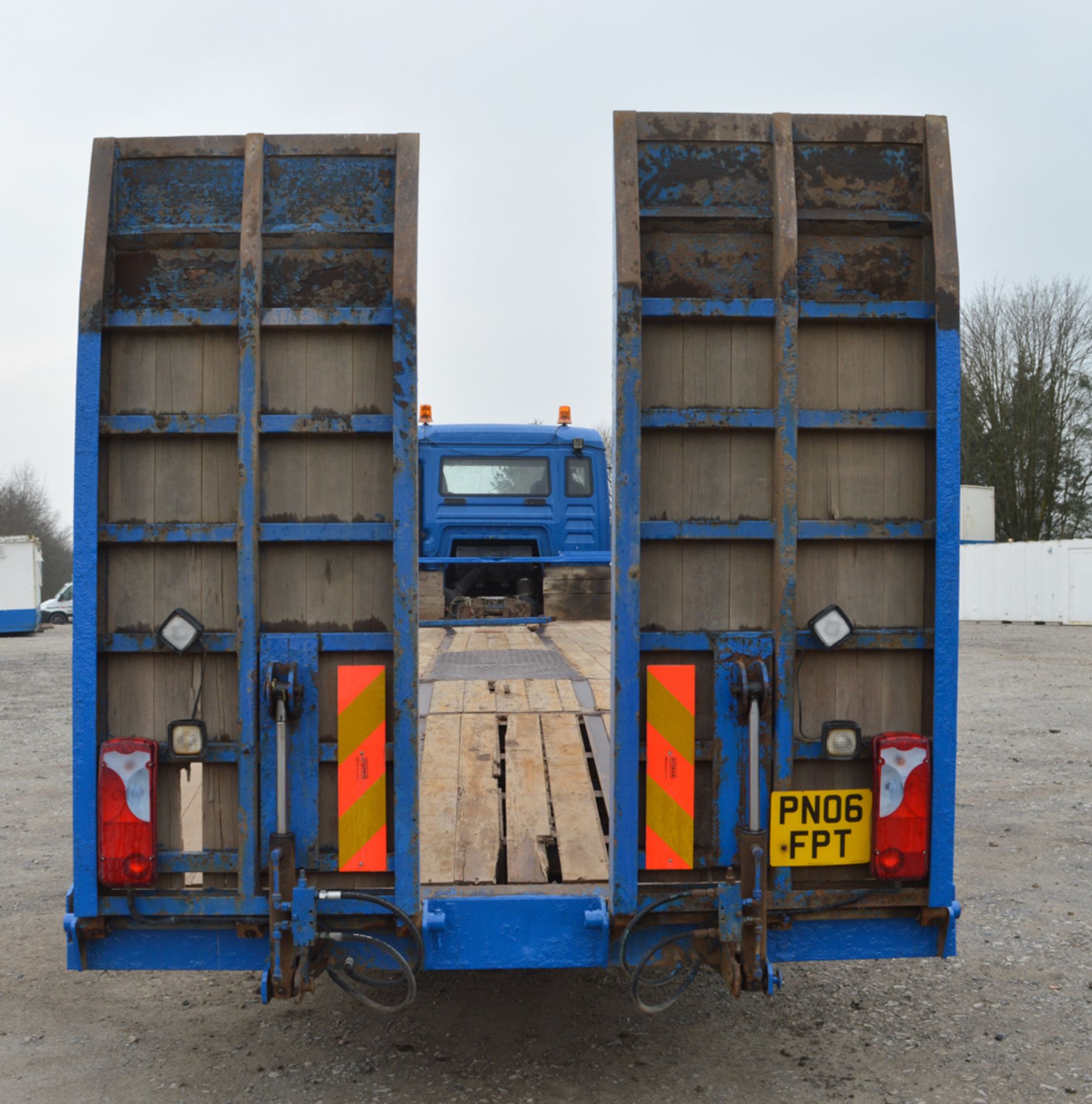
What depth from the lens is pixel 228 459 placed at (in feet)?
10.2

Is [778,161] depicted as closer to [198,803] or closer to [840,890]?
[840,890]

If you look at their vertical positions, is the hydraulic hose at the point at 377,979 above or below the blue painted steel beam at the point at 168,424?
below

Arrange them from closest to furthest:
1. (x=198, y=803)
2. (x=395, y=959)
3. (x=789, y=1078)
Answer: (x=395, y=959) < (x=198, y=803) < (x=789, y=1078)

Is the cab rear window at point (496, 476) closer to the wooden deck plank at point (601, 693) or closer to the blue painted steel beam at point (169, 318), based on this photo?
the wooden deck plank at point (601, 693)

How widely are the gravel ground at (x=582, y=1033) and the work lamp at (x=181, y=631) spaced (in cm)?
168

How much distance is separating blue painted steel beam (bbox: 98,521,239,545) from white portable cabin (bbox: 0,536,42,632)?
1142 inches

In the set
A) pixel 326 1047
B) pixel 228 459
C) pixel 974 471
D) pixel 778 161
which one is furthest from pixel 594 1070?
pixel 974 471

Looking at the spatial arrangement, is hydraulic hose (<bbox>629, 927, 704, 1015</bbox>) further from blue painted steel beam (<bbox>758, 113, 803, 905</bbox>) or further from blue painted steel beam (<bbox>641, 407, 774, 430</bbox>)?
blue painted steel beam (<bbox>641, 407, 774, 430</bbox>)

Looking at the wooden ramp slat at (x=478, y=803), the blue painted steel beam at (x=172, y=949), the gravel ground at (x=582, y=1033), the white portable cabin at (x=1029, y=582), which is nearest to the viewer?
the blue painted steel beam at (x=172, y=949)

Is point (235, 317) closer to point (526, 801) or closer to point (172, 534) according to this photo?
point (172, 534)

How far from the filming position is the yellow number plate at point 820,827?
10.2 ft

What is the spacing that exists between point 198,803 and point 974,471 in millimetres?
36899

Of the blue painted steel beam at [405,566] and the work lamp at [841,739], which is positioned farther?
the work lamp at [841,739]

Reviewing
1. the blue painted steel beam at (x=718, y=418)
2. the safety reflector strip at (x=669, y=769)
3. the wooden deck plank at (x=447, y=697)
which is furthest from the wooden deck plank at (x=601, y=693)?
the blue painted steel beam at (x=718, y=418)
